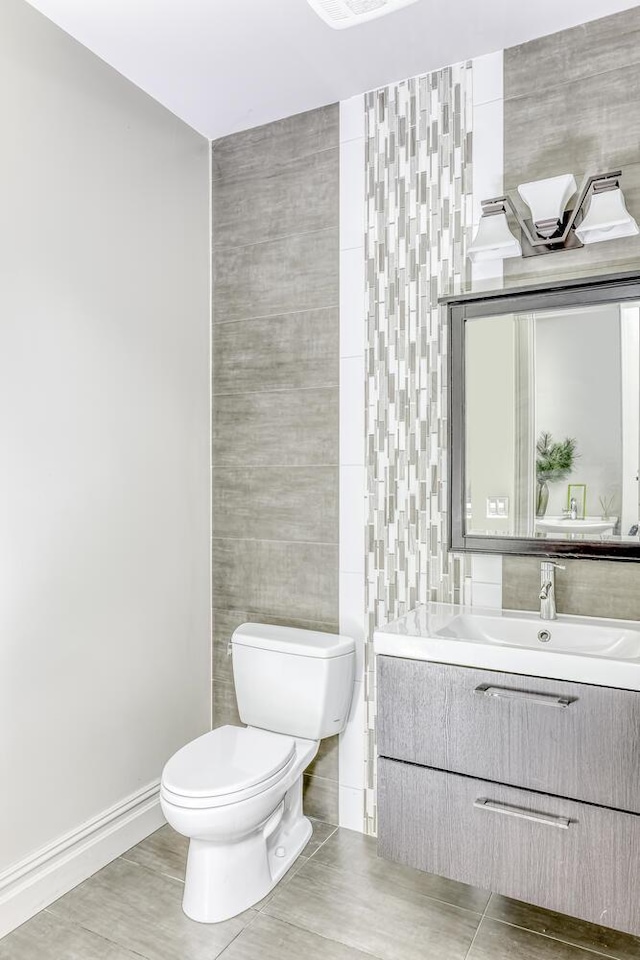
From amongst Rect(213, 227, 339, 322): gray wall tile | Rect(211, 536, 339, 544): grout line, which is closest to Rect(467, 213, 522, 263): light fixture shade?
Rect(213, 227, 339, 322): gray wall tile

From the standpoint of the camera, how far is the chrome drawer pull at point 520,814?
1.57 meters

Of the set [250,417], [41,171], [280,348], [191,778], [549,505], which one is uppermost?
[41,171]

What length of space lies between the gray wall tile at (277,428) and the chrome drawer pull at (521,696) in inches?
38.2

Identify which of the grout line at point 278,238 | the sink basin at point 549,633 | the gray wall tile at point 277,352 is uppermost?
the grout line at point 278,238

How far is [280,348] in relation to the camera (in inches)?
96.3

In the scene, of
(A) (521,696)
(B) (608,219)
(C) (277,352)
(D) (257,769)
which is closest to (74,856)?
(D) (257,769)

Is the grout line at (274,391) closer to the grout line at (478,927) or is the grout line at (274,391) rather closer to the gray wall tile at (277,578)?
the gray wall tile at (277,578)

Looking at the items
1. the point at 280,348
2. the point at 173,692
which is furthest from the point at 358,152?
the point at 173,692

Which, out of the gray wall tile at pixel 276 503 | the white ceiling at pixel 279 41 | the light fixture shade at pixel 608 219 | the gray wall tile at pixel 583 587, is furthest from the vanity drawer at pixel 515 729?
the white ceiling at pixel 279 41

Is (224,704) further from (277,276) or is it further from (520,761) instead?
(277,276)

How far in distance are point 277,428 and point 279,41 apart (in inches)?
48.6

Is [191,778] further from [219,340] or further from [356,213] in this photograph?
[356,213]

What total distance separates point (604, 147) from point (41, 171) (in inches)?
64.2

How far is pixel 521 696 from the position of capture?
1.61 metres
